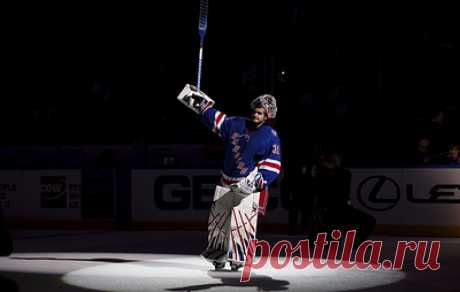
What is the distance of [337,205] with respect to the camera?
12.6 metres

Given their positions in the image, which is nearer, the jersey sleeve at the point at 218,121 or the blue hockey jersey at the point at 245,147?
the blue hockey jersey at the point at 245,147

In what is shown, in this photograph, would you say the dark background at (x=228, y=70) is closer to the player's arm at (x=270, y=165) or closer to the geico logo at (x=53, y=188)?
the geico logo at (x=53, y=188)

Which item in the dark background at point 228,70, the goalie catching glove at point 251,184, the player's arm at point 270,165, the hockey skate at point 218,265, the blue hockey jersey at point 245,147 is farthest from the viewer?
the dark background at point 228,70

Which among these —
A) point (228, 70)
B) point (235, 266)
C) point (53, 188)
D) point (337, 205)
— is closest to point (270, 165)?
point (235, 266)

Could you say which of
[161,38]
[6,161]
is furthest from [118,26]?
[6,161]

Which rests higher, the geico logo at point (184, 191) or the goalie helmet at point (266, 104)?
the goalie helmet at point (266, 104)

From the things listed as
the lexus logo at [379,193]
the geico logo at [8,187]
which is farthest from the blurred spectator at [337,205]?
the geico logo at [8,187]

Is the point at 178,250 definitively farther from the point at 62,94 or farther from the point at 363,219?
the point at 62,94

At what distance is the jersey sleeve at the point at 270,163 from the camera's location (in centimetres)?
899

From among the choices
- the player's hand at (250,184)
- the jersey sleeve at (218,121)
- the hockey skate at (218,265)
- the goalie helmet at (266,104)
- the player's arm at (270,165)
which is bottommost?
the hockey skate at (218,265)

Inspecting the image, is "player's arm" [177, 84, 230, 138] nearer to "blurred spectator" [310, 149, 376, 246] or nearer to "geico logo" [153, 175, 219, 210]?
"blurred spectator" [310, 149, 376, 246]

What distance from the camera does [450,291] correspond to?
7.99 metres

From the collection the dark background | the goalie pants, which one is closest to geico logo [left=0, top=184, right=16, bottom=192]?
the dark background

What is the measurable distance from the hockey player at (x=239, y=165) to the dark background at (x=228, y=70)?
9316 millimetres
